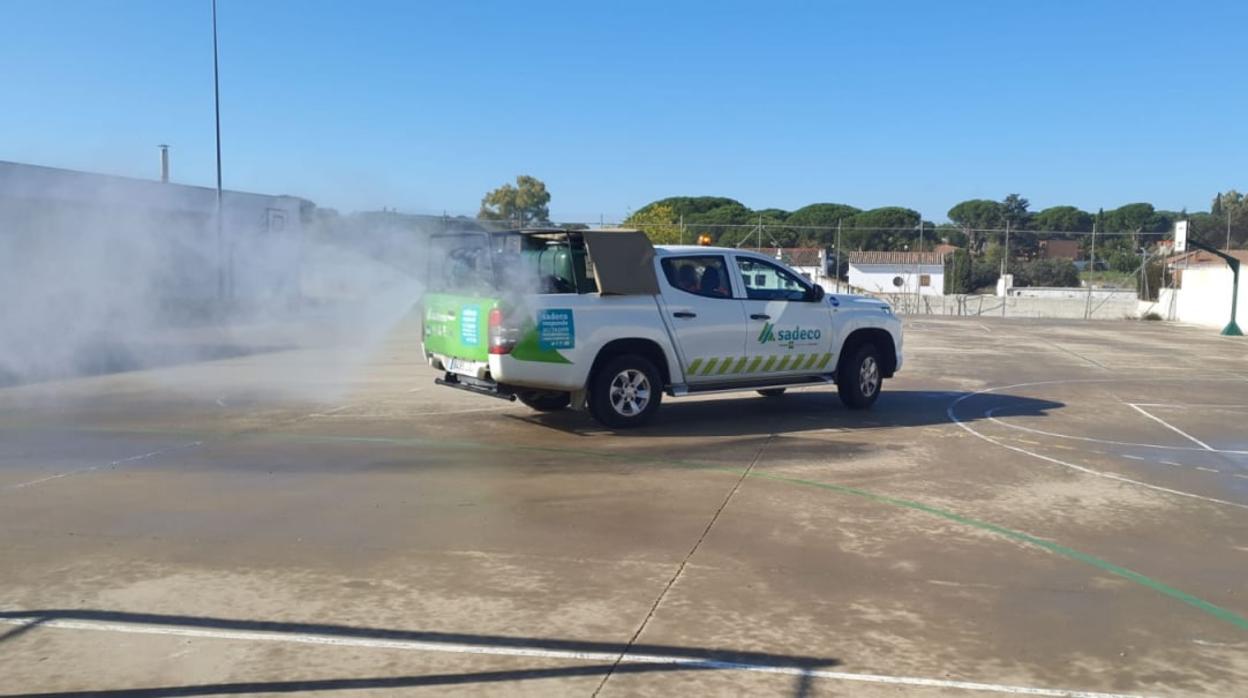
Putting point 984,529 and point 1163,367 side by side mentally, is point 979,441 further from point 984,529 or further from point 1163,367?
point 1163,367

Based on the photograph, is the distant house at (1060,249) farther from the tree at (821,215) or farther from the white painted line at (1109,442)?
the white painted line at (1109,442)

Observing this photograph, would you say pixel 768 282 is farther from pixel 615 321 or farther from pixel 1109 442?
pixel 1109 442

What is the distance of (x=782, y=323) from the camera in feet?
36.3

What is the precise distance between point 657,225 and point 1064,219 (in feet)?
201

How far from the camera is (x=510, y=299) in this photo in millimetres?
9469

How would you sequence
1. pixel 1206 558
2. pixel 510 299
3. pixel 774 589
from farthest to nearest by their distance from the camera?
pixel 510 299, pixel 1206 558, pixel 774 589

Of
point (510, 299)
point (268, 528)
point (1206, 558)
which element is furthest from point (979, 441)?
point (268, 528)

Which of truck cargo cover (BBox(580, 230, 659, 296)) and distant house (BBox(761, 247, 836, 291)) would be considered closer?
truck cargo cover (BBox(580, 230, 659, 296))

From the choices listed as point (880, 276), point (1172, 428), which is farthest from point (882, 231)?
point (1172, 428)

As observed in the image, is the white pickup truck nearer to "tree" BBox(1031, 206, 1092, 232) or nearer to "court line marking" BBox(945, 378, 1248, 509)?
"court line marking" BBox(945, 378, 1248, 509)

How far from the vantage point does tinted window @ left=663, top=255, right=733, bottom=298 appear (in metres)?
10.5

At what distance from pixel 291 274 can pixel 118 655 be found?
11956 millimetres

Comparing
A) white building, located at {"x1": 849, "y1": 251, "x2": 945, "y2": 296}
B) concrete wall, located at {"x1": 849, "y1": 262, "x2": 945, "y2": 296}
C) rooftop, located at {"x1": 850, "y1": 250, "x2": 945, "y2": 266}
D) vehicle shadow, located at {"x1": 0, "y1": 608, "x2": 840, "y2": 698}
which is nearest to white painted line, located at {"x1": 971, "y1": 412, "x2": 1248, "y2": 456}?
vehicle shadow, located at {"x1": 0, "y1": 608, "x2": 840, "y2": 698}

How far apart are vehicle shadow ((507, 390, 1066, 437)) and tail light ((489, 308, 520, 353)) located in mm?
1349
